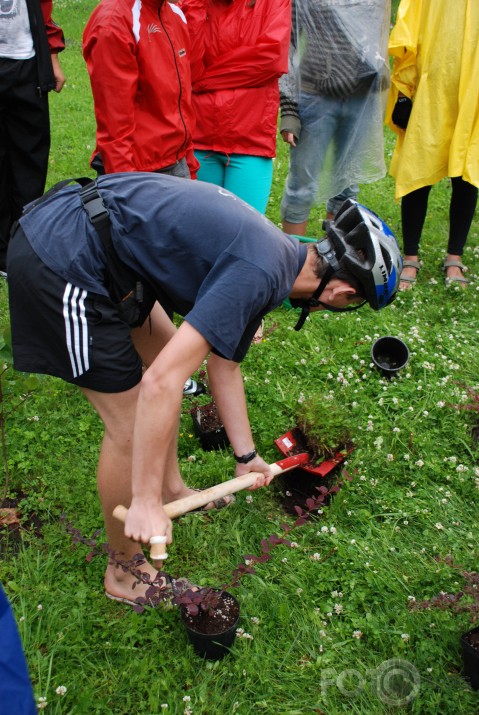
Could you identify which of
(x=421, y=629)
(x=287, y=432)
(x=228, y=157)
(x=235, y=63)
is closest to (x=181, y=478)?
(x=287, y=432)

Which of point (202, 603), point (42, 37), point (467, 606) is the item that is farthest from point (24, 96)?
point (467, 606)

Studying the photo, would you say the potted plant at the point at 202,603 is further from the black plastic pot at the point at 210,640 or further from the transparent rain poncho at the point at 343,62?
the transparent rain poncho at the point at 343,62

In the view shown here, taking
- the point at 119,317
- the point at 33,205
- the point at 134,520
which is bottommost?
the point at 134,520

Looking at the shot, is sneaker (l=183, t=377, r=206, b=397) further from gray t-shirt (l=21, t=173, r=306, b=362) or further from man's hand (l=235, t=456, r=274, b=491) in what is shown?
gray t-shirt (l=21, t=173, r=306, b=362)

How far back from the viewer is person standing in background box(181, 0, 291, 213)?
3961 mm

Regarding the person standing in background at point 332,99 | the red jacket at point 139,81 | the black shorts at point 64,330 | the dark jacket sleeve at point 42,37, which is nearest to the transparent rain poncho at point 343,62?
the person standing in background at point 332,99

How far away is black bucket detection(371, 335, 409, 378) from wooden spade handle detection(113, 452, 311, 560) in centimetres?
124

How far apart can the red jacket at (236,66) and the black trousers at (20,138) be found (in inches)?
44.3

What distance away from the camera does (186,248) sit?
2162 millimetres

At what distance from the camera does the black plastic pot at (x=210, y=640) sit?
2461 millimetres

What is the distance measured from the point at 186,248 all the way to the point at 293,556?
57.7 inches

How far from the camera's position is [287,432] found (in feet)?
11.4

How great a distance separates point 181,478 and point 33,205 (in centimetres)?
141

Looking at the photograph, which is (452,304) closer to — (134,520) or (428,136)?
(428,136)
